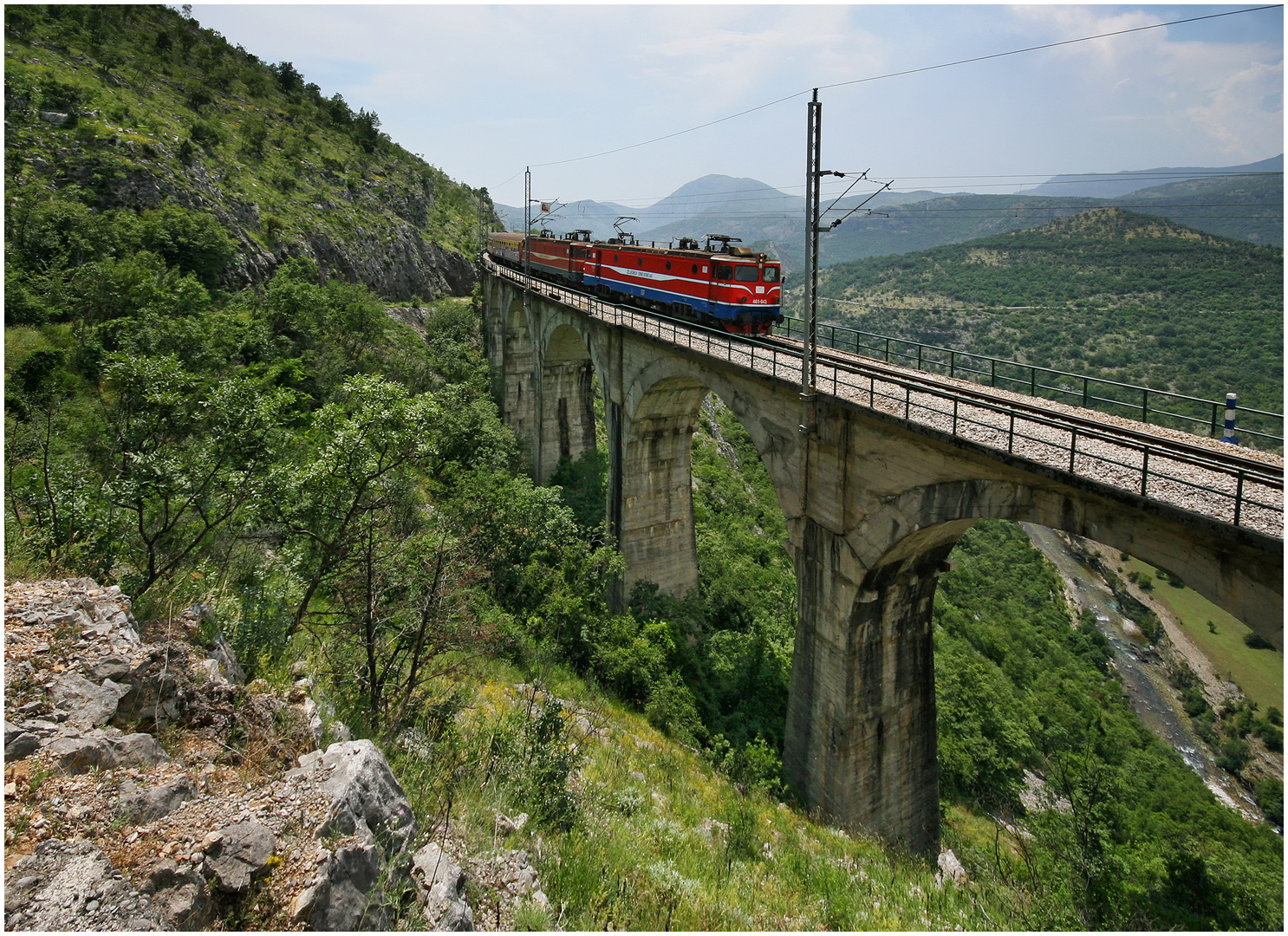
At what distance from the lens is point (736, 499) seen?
128ft

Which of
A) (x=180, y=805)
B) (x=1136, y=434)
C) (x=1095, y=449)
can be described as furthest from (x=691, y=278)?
(x=180, y=805)

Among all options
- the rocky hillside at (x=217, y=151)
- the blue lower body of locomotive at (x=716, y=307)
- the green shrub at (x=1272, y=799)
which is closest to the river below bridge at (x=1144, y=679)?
the green shrub at (x=1272, y=799)

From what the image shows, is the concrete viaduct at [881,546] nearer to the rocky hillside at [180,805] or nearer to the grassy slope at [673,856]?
the grassy slope at [673,856]

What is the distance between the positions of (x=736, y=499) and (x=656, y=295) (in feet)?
52.3

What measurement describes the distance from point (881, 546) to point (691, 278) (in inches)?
574

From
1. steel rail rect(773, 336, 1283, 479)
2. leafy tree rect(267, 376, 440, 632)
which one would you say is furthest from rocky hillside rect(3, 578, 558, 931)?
steel rail rect(773, 336, 1283, 479)

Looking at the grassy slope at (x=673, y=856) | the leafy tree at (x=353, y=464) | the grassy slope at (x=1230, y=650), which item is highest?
the leafy tree at (x=353, y=464)

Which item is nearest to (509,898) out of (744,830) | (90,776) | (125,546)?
(90,776)

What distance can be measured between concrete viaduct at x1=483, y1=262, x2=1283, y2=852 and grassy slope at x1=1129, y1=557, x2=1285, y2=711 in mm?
42816

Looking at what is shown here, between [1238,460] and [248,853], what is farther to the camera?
[1238,460]

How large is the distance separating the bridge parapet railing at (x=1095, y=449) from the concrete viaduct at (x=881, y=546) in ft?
0.98

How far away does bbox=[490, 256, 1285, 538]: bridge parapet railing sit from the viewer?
8.59 meters

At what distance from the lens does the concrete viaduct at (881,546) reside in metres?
8.99

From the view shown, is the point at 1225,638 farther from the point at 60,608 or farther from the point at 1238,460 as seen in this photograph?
the point at 60,608
